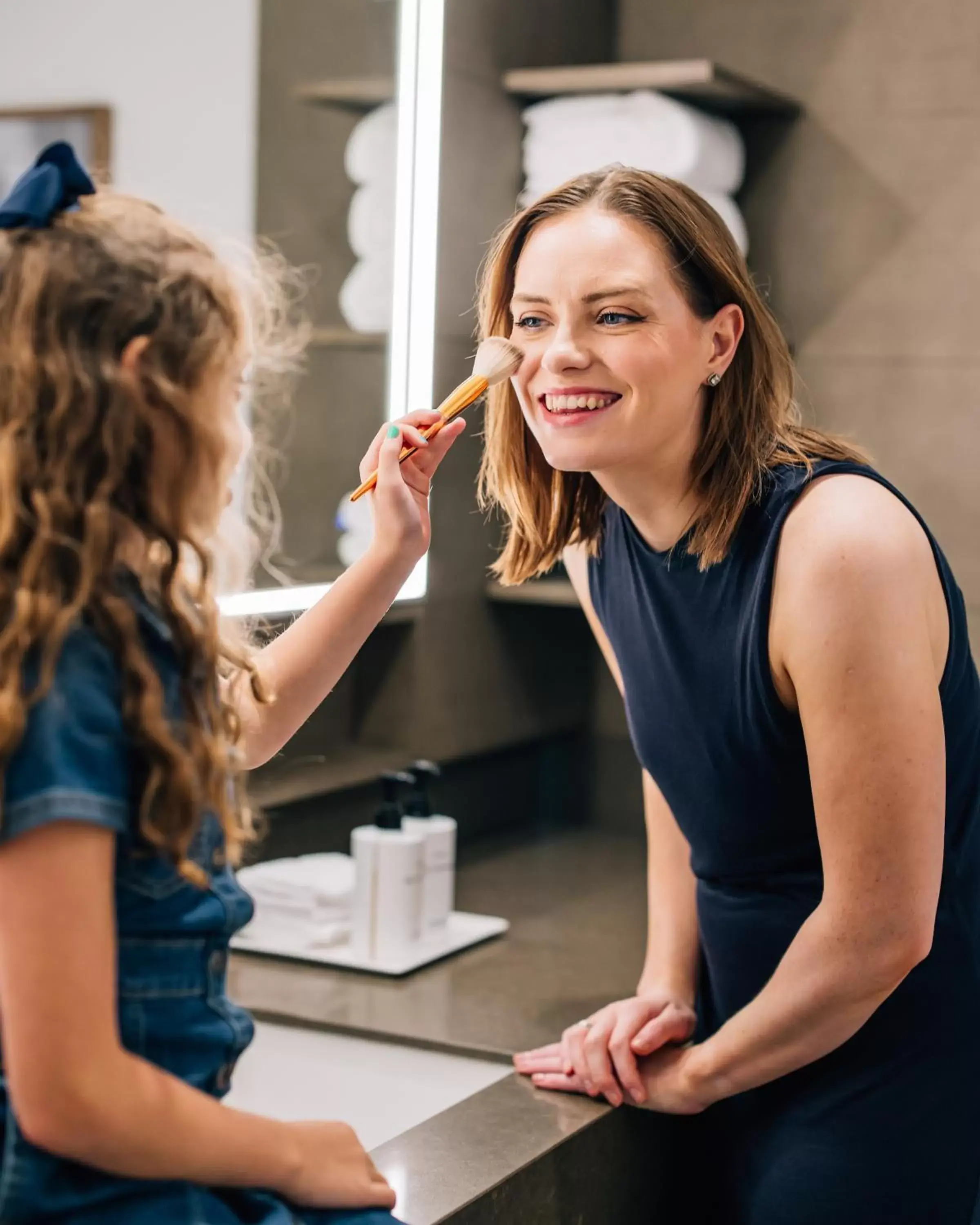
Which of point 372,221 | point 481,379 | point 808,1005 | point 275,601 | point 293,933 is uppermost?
point 372,221

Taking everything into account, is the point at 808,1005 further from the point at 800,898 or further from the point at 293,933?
the point at 293,933

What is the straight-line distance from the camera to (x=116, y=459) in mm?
730

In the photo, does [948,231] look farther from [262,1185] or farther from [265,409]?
[262,1185]

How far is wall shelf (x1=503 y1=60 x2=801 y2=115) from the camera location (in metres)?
2.04

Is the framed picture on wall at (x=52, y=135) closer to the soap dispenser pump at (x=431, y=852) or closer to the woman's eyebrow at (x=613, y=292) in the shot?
the woman's eyebrow at (x=613, y=292)

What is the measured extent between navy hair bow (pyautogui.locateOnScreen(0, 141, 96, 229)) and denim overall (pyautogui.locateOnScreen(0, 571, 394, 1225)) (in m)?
0.17

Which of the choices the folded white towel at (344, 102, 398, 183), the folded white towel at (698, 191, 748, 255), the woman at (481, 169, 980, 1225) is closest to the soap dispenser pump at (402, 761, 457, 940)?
the woman at (481, 169, 980, 1225)

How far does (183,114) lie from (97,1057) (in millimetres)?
1216

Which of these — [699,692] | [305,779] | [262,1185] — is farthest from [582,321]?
[305,779]

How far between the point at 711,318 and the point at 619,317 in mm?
81

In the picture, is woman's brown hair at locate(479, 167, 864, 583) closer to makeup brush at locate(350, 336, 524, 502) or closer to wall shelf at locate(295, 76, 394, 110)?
makeup brush at locate(350, 336, 524, 502)

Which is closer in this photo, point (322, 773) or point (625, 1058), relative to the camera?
point (625, 1058)

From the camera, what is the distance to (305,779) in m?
1.93

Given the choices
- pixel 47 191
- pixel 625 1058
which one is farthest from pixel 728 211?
pixel 47 191
